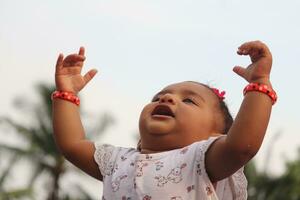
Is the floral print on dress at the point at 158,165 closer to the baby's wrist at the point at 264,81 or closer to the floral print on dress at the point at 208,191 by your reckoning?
the floral print on dress at the point at 208,191

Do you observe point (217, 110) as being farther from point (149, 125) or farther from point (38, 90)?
point (38, 90)

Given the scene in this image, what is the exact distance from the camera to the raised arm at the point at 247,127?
2541mm

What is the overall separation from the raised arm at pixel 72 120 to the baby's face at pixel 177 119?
0.28 m

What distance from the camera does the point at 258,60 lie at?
8.69ft

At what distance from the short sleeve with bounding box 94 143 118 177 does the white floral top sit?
0.10 ft

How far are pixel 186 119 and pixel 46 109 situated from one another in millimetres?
14163

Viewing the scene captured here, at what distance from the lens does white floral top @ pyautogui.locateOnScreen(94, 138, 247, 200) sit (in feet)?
8.84

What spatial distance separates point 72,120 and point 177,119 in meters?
0.53

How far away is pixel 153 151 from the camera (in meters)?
2.93

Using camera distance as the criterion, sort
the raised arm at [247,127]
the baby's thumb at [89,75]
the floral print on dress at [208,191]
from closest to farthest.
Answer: the raised arm at [247,127]
the floral print on dress at [208,191]
the baby's thumb at [89,75]

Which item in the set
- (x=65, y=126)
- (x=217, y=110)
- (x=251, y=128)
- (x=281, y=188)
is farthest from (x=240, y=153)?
(x=281, y=188)

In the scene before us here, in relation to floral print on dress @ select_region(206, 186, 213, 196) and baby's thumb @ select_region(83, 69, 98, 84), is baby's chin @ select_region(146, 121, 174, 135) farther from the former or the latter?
baby's thumb @ select_region(83, 69, 98, 84)

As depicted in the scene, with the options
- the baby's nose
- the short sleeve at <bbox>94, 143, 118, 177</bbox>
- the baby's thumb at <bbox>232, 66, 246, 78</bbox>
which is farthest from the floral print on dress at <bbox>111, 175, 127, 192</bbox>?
the baby's thumb at <bbox>232, 66, 246, 78</bbox>

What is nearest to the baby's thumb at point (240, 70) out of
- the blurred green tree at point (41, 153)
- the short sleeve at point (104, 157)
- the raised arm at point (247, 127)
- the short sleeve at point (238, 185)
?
the raised arm at point (247, 127)
